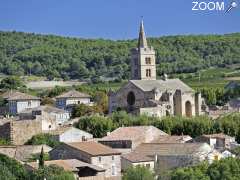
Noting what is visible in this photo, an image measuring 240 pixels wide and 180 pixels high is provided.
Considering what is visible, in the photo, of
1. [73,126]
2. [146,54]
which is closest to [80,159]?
[73,126]

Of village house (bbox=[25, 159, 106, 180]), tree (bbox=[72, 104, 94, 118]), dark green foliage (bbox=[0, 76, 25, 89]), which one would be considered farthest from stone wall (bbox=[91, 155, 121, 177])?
dark green foliage (bbox=[0, 76, 25, 89])

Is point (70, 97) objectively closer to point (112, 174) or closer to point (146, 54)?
point (146, 54)

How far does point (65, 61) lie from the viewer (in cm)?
16500

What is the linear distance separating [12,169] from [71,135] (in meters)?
15.0

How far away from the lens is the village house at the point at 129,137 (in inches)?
2507

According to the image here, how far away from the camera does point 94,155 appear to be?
56.6 metres

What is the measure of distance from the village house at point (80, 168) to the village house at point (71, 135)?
37.7ft

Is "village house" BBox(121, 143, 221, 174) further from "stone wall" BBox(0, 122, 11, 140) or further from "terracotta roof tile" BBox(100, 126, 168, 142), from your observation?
"stone wall" BBox(0, 122, 11, 140)

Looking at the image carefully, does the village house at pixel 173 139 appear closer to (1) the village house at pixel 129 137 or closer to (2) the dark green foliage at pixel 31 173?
(1) the village house at pixel 129 137

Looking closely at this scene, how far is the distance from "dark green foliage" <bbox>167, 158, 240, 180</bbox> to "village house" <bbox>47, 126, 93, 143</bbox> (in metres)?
16.8

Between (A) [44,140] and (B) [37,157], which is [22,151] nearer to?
(B) [37,157]

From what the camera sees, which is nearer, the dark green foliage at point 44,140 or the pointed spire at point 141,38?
the dark green foliage at point 44,140

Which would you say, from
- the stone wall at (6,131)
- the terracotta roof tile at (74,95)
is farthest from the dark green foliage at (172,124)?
the terracotta roof tile at (74,95)

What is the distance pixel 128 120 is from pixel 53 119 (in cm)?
602
